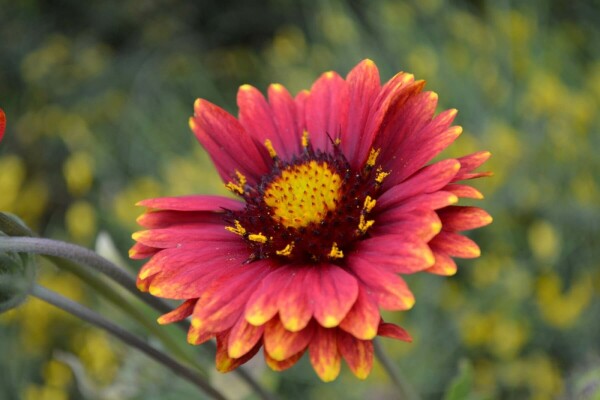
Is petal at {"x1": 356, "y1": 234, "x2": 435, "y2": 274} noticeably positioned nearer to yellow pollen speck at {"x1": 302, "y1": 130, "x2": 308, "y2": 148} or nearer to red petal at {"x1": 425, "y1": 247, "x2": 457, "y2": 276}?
red petal at {"x1": 425, "y1": 247, "x2": 457, "y2": 276}

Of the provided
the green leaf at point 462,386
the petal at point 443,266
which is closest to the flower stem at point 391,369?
the green leaf at point 462,386

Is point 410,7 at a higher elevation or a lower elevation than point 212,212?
higher

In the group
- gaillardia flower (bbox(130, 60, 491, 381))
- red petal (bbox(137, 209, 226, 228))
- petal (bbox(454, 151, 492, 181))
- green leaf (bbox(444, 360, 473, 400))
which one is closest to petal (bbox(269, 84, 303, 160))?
gaillardia flower (bbox(130, 60, 491, 381))

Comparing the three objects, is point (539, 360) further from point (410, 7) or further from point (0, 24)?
point (0, 24)

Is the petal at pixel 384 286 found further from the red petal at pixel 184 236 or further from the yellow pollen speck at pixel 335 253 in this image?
the red petal at pixel 184 236

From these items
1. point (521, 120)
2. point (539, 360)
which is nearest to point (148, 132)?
point (521, 120)

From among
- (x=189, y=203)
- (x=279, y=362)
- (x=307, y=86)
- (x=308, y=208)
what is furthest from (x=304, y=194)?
(x=307, y=86)
